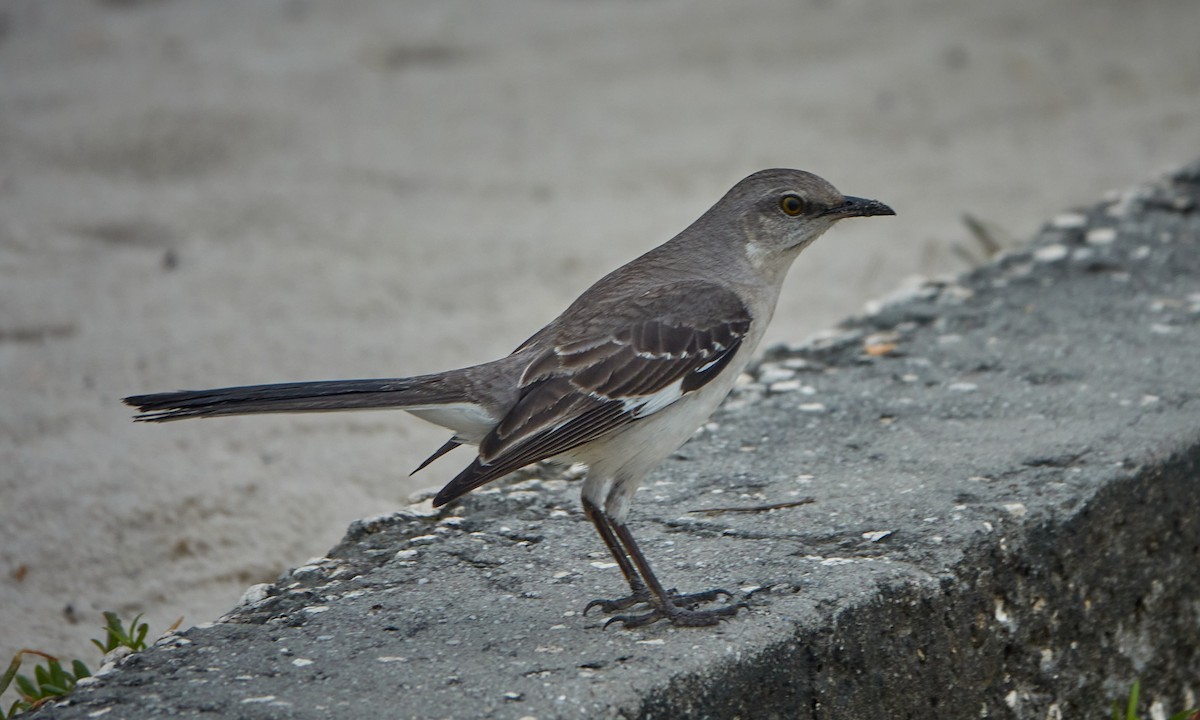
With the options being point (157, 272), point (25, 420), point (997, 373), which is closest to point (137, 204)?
point (157, 272)

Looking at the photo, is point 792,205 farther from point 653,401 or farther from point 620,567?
point 620,567

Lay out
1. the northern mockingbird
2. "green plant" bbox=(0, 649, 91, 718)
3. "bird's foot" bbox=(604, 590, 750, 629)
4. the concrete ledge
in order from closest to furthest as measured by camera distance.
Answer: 1. the concrete ledge
2. "bird's foot" bbox=(604, 590, 750, 629)
3. the northern mockingbird
4. "green plant" bbox=(0, 649, 91, 718)

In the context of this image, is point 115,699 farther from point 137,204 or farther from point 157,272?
point 137,204

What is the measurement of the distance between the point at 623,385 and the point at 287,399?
84cm

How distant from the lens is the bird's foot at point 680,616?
3.20 meters

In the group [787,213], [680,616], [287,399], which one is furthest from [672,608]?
[787,213]

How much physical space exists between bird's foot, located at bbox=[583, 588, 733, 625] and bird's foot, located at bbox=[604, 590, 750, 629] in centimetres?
2

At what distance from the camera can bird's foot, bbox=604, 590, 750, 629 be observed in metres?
3.20

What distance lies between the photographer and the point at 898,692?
3318mm

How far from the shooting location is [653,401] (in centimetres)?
352

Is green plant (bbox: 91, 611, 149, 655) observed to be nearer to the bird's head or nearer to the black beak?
the bird's head

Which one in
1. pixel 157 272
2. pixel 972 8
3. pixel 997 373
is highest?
pixel 972 8

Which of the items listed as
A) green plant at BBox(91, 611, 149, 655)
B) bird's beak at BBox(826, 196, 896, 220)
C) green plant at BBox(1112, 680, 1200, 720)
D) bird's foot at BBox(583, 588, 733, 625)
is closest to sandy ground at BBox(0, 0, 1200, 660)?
green plant at BBox(91, 611, 149, 655)

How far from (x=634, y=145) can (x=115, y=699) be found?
242 inches
